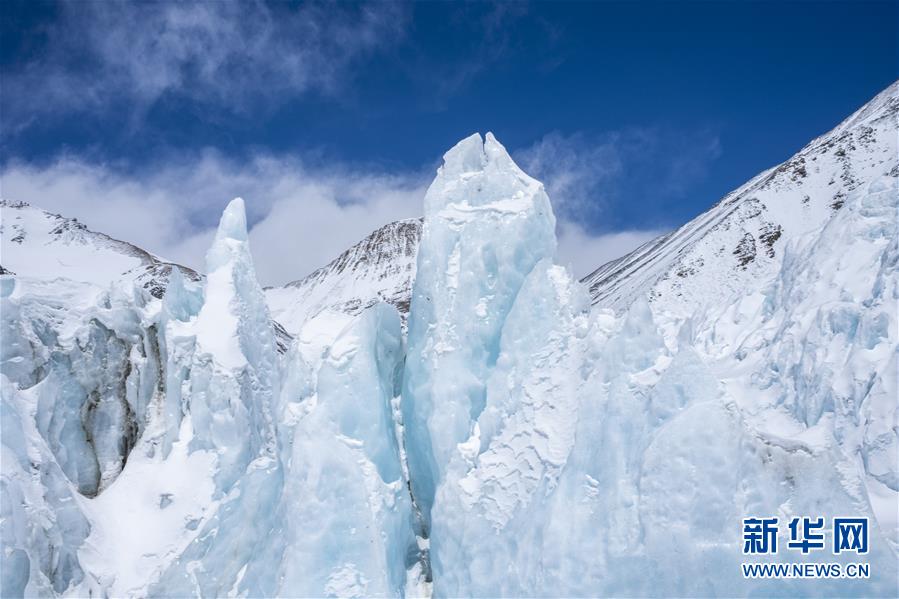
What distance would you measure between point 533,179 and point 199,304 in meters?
8.32

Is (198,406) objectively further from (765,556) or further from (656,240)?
(656,240)

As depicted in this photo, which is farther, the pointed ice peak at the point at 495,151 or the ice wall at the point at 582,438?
the pointed ice peak at the point at 495,151

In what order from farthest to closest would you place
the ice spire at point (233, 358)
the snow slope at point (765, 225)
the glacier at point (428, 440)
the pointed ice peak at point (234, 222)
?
the snow slope at point (765, 225) → the pointed ice peak at point (234, 222) → the ice spire at point (233, 358) → the glacier at point (428, 440)

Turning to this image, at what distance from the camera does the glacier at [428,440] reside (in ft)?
35.1

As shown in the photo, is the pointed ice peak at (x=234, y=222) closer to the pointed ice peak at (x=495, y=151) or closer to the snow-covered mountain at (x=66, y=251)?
the pointed ice peak at (x=495, y=151)

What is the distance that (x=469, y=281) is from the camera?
46.1 feet

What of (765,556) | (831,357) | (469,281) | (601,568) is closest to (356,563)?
(601,568)

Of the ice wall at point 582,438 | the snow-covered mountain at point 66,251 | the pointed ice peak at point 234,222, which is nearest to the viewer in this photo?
the ice wall at point 582,438

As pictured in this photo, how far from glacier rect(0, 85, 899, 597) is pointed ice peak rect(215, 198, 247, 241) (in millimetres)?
53

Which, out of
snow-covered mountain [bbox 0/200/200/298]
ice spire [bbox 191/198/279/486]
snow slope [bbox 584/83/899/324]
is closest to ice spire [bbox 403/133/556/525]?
ice spire [bbox 191/198/279/486]

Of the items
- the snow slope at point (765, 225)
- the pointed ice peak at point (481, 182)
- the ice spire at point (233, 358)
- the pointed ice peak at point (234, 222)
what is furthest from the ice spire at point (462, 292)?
the snow slope at point (765, 225)

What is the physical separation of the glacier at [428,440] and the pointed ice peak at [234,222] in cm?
5

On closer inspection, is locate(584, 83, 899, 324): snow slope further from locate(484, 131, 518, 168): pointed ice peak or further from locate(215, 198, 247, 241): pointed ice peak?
locate(215, 198, 247, 241): pointed ice peak

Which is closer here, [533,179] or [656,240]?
[533,179]
